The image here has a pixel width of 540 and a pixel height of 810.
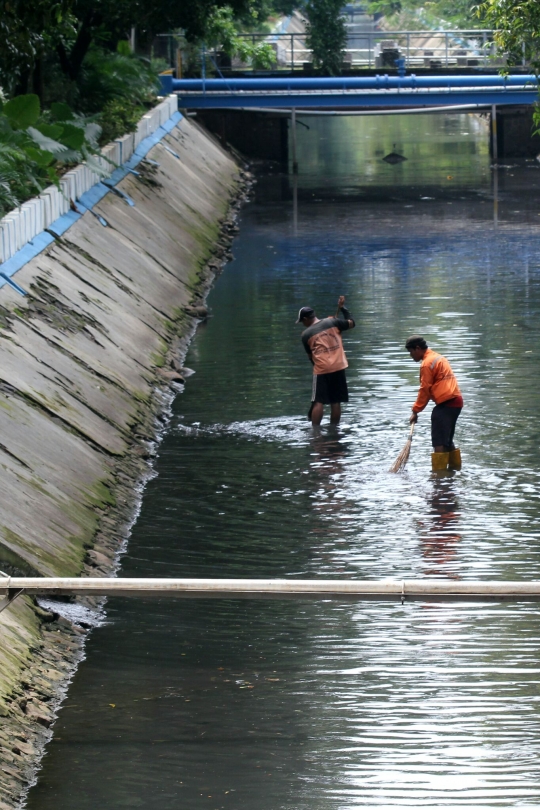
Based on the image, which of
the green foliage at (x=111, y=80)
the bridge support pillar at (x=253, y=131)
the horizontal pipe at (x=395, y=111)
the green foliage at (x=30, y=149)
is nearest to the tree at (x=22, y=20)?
the green foliage at (x=30, y=149)

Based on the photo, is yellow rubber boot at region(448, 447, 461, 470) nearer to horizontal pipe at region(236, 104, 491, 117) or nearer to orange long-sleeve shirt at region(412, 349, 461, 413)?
orange long-sleeve shirt at region(412, 349, 461, 413)

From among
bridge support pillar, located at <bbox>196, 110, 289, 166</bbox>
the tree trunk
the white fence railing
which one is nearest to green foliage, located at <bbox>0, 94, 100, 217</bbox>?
the white fence railing

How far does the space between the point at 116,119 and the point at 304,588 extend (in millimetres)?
24827

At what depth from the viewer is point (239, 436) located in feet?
53.7

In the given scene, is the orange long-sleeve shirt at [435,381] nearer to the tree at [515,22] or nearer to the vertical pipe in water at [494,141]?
the tree at [515,22]

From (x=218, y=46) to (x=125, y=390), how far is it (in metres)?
36.3

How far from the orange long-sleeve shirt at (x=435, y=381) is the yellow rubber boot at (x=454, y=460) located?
56 centimetres

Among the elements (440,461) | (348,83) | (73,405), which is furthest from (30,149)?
(348,83)

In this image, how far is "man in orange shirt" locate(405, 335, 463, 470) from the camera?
14359 millimetres

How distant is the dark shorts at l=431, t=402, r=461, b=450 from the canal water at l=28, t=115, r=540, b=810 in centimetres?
39

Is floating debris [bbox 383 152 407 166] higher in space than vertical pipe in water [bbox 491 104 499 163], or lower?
lower

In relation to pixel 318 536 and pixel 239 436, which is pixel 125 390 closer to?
pixel 239 436

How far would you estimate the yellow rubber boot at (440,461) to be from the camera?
14.5 metres

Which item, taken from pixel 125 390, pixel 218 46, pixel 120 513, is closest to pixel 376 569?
pixel 120 513
